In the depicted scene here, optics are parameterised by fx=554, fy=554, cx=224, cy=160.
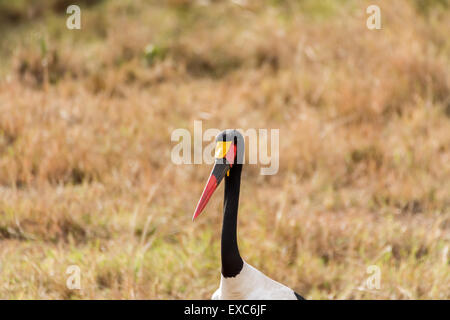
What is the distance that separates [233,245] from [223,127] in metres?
2.69

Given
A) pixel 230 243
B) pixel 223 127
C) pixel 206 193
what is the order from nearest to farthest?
pixel 206 193, pixel 230 243, pixel 223 127

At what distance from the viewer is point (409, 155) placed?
434cm

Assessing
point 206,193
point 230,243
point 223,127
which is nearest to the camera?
point 206,193

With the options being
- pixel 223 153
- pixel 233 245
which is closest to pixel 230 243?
pixel 233 245

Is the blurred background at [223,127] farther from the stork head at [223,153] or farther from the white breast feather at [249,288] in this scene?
the stork head at [223,153]

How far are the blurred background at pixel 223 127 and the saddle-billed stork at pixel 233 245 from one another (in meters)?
0.75

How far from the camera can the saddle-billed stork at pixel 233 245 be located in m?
2.17

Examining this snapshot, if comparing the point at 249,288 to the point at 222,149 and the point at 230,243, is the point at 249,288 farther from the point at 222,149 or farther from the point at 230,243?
the point at 222,149

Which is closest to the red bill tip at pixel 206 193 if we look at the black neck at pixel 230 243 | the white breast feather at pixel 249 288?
the black neck at pixel 230 243

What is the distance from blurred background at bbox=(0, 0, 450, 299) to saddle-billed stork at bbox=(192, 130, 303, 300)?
0.75m

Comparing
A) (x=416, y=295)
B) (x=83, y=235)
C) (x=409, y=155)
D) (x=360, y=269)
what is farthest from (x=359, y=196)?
(x=83, y=235)

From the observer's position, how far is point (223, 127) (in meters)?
4.84

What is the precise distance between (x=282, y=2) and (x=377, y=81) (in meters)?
2.62
